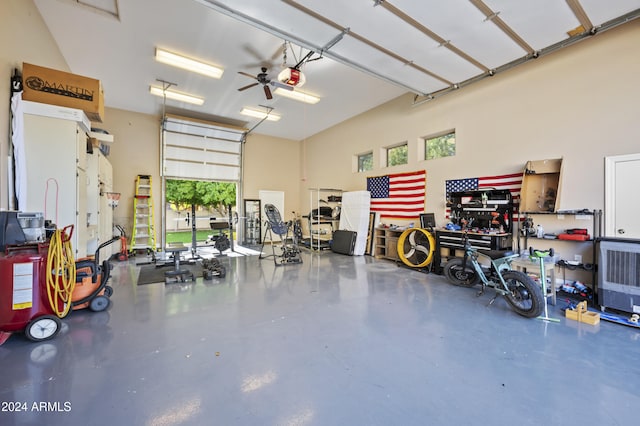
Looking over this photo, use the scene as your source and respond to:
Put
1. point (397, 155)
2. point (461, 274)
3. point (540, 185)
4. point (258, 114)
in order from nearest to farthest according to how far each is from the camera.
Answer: point (540, 185) < point (461, 274) < point (397, 155) < point (258, 114)

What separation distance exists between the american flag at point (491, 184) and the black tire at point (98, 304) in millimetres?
6020

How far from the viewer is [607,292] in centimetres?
329

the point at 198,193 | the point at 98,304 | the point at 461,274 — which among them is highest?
the point at 198,193

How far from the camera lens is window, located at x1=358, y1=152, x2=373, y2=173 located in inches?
313

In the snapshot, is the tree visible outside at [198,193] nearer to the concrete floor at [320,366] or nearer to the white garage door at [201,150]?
the white garage door at [201,150]

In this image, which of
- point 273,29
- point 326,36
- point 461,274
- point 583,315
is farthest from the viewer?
point 461,274

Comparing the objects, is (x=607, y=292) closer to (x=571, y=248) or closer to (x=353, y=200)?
(x=571, y=248)

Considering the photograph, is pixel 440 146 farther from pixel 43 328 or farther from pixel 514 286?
pixel 43 328

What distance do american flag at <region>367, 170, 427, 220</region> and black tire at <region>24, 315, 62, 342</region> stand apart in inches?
248

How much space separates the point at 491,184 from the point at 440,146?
5.03 feet

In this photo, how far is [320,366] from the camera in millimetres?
2188

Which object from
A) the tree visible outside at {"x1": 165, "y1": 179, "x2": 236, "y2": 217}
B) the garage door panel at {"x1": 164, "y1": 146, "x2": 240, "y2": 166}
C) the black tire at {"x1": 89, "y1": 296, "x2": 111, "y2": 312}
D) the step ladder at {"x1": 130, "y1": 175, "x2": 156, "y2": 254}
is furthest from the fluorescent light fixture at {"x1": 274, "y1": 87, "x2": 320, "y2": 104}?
the tree visible outside at {"x1": 165, "y1": 179, "x2": 236, "y2": 217}

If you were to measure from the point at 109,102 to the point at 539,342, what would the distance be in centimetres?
Result: 996

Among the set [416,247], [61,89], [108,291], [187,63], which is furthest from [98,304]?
[416,247]
